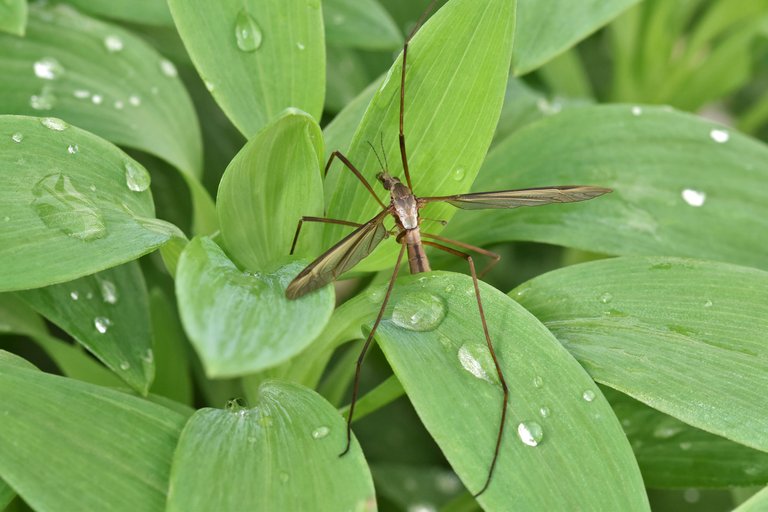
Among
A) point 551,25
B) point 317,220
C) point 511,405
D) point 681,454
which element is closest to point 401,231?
point 317,220

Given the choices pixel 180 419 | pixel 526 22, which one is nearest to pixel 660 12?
pixel 526 22

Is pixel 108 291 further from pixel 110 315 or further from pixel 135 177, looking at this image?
pixel 135 177

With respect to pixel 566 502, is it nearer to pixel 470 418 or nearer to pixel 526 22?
pixel 470 418

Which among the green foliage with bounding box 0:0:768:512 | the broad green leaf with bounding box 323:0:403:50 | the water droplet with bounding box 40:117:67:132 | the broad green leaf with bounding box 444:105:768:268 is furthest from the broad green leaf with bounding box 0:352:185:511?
the broad green leaf with bounding box 323:0:403:50

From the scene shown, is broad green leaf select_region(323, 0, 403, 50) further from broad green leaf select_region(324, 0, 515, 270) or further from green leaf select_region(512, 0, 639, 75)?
broad green leaf select_region(324, 0, 515, 270)

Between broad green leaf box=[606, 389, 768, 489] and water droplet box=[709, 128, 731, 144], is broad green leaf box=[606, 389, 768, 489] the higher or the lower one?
the lower one

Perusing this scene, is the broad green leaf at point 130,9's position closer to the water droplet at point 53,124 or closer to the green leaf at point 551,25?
the water droplet at point 53,124
